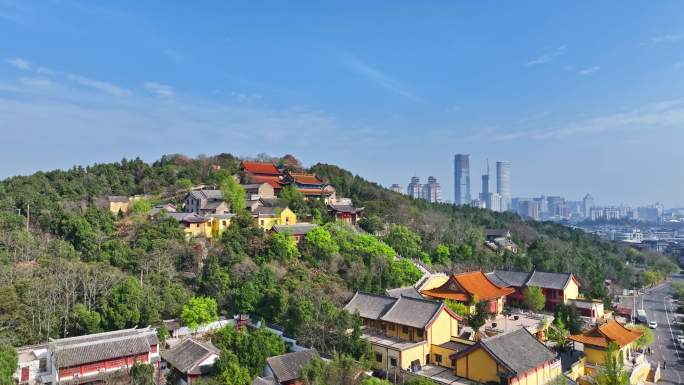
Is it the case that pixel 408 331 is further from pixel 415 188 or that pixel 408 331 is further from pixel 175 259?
pixel 415 188

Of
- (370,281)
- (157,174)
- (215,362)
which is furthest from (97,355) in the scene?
(157,174)

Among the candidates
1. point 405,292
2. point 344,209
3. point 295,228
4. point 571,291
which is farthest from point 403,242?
point 571,291

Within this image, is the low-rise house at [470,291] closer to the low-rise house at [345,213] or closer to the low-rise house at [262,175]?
the low-rise house at [345,213]

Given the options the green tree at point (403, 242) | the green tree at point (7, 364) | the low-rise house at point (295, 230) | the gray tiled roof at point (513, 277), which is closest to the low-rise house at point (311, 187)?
the green tree at point (403, 242)

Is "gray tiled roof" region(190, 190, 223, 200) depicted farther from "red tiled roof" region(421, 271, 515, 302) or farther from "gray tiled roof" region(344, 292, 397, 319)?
"red tiled roof" region(421, 271, 515, 302)

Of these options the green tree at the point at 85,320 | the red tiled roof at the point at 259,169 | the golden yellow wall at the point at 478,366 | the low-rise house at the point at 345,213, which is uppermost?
the red tiled roof at the point at 259,169

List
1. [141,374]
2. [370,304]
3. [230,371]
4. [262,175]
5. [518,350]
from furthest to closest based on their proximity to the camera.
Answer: [262,175] → [370,304] → [518,350] → [141,374] → [230,371]
